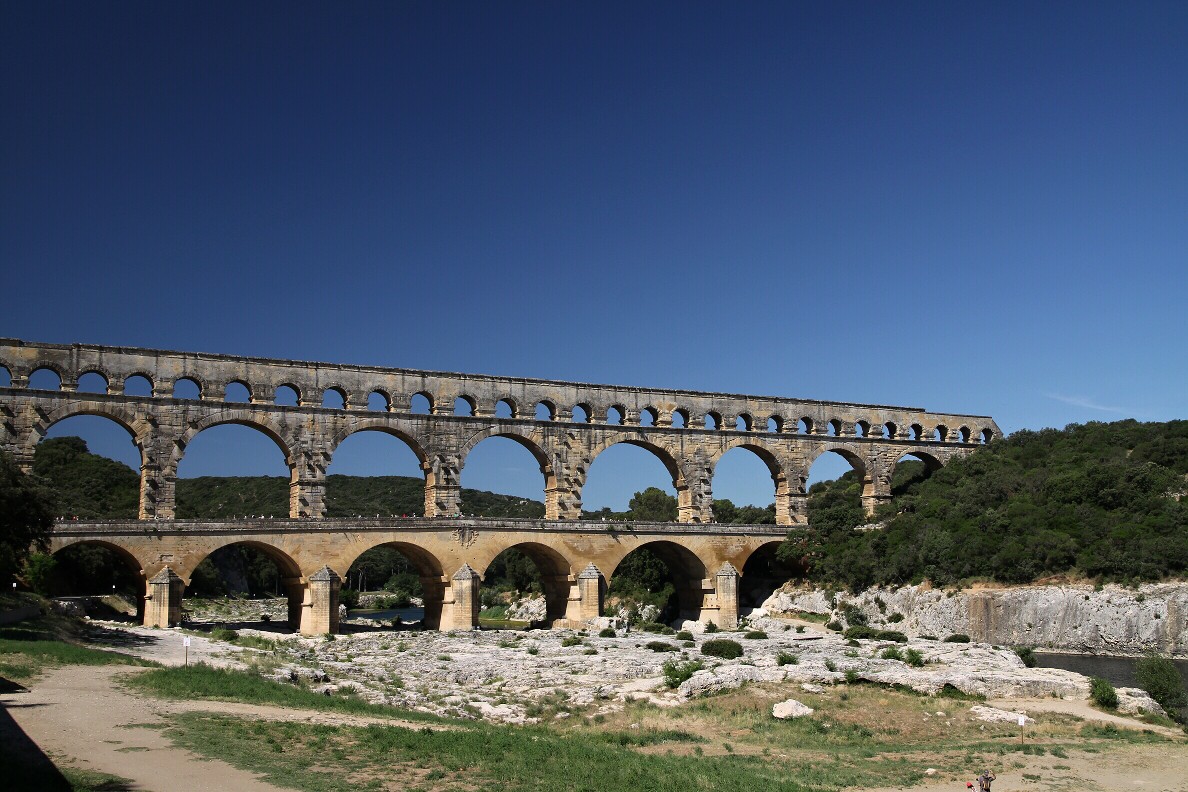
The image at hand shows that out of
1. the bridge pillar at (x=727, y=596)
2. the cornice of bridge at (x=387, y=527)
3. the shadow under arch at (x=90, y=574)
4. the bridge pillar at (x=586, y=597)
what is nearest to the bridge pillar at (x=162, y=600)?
the cornice of bridge at (x=387, y=527)

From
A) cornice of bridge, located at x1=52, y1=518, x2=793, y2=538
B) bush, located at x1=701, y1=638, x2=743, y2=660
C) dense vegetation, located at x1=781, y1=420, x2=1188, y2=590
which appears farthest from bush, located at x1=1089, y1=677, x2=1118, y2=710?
cornice of bridge, located at x1=52, y1=518, x2=793, y2=538

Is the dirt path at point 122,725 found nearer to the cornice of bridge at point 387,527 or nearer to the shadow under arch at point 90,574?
the cornice of bridge at point 387,527

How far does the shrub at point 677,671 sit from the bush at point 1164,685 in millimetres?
11719

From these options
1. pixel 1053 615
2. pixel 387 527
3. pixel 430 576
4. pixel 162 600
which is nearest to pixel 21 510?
pixel 162 600

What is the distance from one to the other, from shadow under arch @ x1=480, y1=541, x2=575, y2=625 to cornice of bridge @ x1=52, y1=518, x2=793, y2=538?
3.80ft

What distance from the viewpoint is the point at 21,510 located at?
31.0m

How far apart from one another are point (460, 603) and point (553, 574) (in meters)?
5.82

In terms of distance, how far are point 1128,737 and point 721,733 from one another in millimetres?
8598

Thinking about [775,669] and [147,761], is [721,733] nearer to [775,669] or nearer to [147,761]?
[775,669]

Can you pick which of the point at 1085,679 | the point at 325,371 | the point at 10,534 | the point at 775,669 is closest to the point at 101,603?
the point at 325,371

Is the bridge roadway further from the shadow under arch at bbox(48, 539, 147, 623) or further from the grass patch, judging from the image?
the grass patch

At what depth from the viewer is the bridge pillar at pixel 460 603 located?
45000mm

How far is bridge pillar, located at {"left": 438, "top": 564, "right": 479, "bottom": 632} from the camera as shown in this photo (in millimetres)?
45000

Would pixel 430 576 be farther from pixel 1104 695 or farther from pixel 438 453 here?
pixel 1104 695
